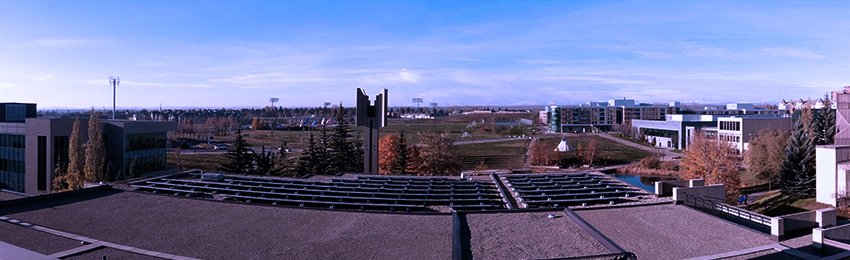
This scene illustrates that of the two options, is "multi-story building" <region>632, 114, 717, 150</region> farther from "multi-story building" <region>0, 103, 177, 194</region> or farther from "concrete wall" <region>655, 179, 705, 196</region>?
"multi-story building" <region>0, 103, 177, 194</region>

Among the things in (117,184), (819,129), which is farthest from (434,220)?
(819,129)

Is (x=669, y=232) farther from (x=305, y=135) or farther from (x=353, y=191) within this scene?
(x=305, y=135)

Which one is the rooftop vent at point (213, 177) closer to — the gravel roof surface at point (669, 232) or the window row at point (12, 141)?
the gravel roof surface at point (669, 232)

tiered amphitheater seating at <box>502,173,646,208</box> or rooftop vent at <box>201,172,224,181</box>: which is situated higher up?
rooftop vent at <box>201,172,224,181</box>

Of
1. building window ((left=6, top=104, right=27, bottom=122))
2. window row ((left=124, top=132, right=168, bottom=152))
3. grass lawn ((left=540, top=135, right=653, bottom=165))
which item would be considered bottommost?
grass lawn ((left=540, top=135, right=653, bottom=165))

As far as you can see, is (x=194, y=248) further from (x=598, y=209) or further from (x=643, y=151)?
(x=643, y=151)

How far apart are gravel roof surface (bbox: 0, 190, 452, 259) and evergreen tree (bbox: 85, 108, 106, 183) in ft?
47.9

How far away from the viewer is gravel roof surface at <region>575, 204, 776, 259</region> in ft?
27.4

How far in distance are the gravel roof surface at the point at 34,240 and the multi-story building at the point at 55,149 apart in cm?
2023

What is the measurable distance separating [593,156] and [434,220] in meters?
46.7

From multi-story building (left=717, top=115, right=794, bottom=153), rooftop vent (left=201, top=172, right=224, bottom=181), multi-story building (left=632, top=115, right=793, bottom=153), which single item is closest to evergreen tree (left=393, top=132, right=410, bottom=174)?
rooftop vent (left=201, top=172, right=224, bottom=181)

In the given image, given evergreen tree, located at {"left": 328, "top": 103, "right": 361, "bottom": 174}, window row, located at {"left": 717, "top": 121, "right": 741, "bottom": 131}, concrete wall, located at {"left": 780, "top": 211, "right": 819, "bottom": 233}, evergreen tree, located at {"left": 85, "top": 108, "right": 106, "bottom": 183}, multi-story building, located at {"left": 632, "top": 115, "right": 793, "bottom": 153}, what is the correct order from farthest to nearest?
window row, located at {"left": 717, "top": 121, "right": 741, "bottom": 131} < multi-story building, located at {"left": 632, "top": 115, "right": 793, "bottom": 153} < evergreen tree, located at {"left": 328, "top": 103, "right": 361, "bottom": 174} < evergreen tree, located at {"left": 85, "top": 108, "right": 106, "bottom": 183} < concrete wall, located at {"left": 780, "top": 211, "right": 819, "bottom": 233}

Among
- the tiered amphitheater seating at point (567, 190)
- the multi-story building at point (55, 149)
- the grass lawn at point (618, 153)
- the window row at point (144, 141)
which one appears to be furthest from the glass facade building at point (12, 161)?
the grass lawn at point (618, 153)

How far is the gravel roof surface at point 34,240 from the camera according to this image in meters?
7.82
